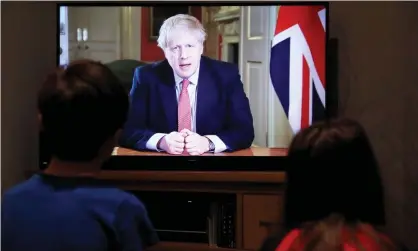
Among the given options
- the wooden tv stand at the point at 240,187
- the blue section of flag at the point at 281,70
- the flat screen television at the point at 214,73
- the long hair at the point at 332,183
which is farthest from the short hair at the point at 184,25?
the long hair at the point at 332,183

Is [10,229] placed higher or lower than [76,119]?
lower

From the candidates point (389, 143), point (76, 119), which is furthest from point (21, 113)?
point (76, 119)

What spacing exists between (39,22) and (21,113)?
1.43 feet

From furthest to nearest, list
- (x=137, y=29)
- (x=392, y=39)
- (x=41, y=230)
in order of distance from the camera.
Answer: (x=392, y=39) → (x=137, y=29) → (x=41, y=230)

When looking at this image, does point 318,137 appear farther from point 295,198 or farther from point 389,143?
point 389,143

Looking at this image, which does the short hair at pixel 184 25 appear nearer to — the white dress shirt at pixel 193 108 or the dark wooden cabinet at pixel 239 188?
the white dress shirt at pixel 193 108

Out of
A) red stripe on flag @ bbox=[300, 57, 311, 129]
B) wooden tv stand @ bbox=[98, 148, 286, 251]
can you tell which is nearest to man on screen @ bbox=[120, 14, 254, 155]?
wooden tv stand @ bbox=[98, 148, 286, 251]

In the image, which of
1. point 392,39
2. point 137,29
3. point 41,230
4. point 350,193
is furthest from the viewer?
point 392,39

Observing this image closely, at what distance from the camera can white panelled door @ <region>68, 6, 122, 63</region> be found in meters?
2.96

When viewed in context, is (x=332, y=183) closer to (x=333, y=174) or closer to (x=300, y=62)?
(x=333, y=174)

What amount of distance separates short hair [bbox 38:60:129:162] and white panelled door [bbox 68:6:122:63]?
178cm

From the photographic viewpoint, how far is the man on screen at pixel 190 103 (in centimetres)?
296

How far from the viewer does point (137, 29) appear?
296 cm

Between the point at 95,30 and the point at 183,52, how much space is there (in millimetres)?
396
